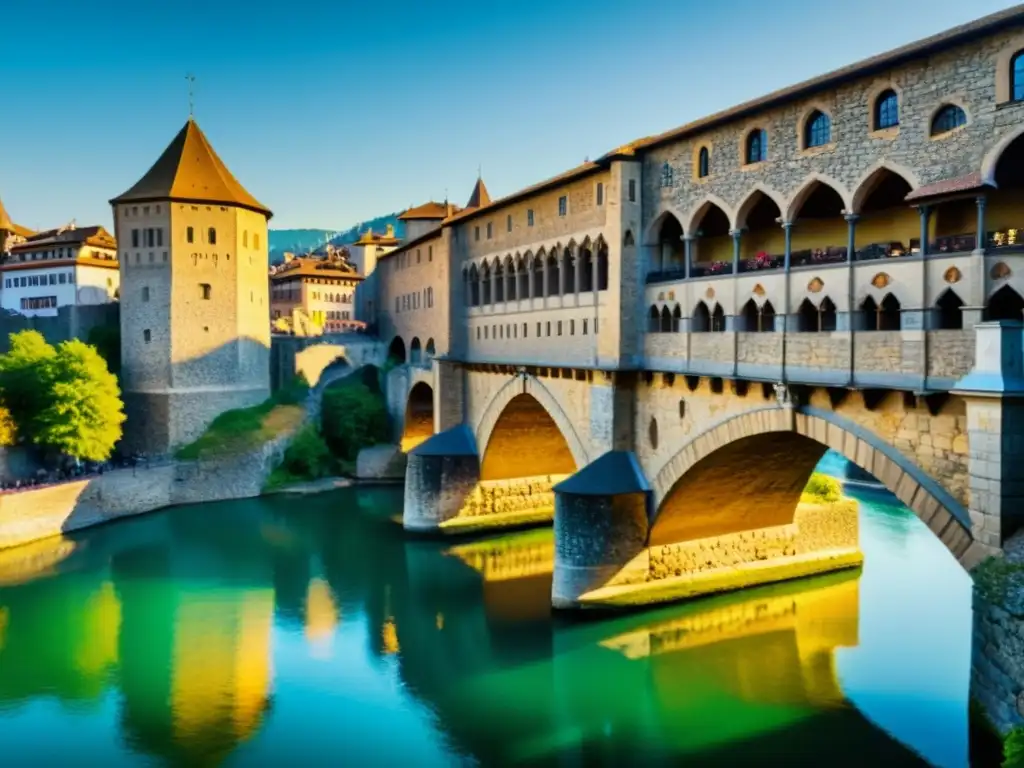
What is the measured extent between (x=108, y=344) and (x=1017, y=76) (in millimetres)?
43298

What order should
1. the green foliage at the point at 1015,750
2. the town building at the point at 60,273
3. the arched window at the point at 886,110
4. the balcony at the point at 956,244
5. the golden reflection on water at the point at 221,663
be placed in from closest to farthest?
the green foliage at the point at 1015,750 < the balcony at the point at 956,244 < the arched window at the point at 886,110 < the golden reflection on water at the point at 221,663 < the town building at the point at 60,273

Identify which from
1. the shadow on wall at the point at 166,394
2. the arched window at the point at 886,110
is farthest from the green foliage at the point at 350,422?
the arched window at the point at 886,110

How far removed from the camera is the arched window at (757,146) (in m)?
17.3

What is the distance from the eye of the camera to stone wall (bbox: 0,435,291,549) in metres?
32.2

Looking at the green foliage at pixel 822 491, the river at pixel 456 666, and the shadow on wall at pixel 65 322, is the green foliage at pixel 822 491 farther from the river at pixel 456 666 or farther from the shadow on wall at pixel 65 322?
the shadow on wall at pixel 65 322

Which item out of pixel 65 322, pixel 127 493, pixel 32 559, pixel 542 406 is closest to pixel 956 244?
pixel 542 406

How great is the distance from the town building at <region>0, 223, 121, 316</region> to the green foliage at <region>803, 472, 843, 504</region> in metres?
45.0

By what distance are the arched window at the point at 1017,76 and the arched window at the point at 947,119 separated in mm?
782

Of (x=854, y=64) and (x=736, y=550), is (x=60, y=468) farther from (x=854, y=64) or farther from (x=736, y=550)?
(x=854, y=64)

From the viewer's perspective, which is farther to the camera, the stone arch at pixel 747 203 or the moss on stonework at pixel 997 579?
the stone arch at pixel 747 203

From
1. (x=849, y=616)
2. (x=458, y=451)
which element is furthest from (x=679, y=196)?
(x=458, y=451)

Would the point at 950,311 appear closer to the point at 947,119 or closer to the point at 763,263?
the point at 947,119

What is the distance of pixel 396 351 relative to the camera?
54.4m

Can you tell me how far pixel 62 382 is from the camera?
1442 inches
